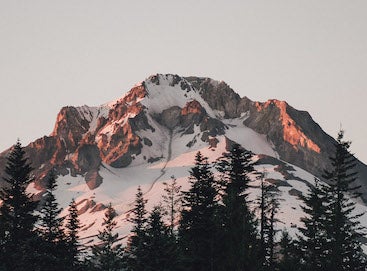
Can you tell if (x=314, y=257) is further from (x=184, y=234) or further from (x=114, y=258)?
(x=114, y=258)

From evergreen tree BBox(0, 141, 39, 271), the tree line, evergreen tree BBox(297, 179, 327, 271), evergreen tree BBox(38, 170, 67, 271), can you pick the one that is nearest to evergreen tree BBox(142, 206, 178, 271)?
the tree line

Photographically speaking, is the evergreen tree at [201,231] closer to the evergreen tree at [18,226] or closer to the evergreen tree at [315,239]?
the evergreen tree at [315,239]

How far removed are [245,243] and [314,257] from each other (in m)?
23.8

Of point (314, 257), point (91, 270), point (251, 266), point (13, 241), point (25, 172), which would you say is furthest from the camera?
point (91, 270)

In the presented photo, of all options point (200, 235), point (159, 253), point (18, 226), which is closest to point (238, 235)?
point (159, 253)

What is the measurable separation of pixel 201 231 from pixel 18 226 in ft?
57.2

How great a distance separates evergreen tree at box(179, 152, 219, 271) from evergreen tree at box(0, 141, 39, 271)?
12543mm

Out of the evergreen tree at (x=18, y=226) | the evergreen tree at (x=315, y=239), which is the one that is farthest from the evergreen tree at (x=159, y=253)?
the evergreen tree at (x=315, y=239)

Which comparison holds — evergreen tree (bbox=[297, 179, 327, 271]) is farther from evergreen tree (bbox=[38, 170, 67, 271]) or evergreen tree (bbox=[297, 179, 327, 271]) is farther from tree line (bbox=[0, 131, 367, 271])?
evergreen tree (bbox=[38, 170, 67, 271])

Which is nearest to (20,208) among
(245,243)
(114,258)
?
(114,258)

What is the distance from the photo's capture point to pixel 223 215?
48.1m

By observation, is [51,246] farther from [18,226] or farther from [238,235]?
[238,235]

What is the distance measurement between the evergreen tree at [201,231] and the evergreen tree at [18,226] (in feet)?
41.2

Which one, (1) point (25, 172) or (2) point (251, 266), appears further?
(1) point (25, 172)
